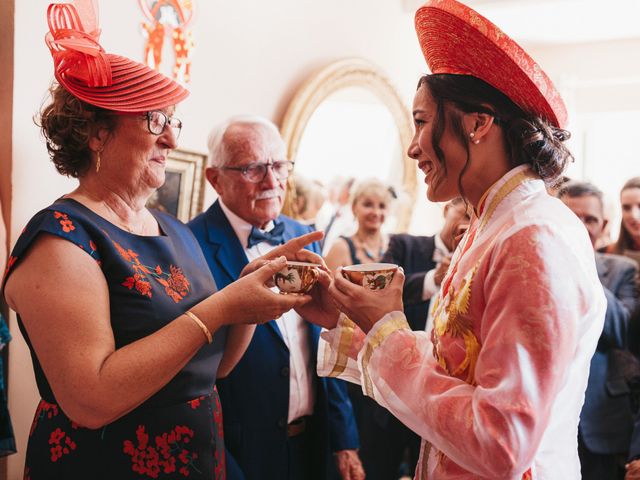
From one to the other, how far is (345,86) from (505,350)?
320 centimetres

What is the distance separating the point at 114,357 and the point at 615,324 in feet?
7.02

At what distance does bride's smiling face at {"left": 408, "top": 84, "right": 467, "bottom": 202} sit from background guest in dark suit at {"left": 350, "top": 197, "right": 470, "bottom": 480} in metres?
1.53

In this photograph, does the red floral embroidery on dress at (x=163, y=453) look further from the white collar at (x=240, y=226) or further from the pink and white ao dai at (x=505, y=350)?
the white collar at (x=240, y=226)

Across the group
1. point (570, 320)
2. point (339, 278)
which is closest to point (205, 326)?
point (339, 278)

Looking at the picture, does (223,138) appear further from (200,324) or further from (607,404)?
(607,404)

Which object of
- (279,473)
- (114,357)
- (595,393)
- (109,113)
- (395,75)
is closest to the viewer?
(114,357)

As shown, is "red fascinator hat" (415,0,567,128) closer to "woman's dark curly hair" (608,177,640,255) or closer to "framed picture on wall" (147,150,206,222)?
"framed picture on wall" (147,150,206,222)

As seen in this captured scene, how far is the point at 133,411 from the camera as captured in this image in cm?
145

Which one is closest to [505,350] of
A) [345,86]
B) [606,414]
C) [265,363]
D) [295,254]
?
[295,254]

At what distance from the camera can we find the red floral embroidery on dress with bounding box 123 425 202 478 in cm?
144

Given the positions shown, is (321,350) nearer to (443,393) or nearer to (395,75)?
(443,393)

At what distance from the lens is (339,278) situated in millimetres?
1342

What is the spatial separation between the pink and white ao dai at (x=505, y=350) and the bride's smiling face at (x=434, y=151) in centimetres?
8

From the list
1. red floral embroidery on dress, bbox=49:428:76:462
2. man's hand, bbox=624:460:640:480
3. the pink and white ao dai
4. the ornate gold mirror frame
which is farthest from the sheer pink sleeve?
the ornate gold mirror frame
